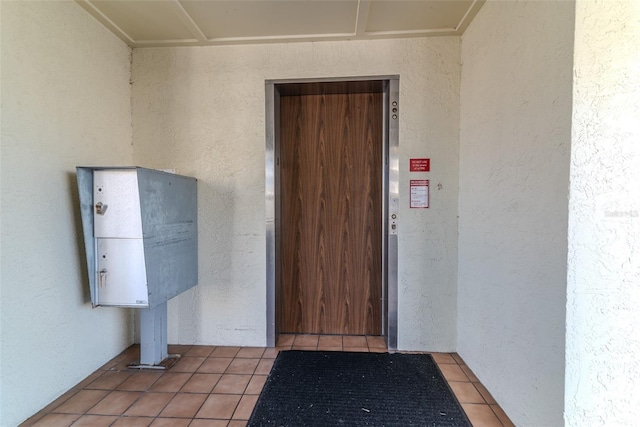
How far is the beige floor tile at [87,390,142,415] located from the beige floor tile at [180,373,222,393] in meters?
0.27

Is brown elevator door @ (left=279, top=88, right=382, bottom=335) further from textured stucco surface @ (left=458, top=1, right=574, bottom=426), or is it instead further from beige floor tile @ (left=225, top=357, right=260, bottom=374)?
textured stucco surface @ (left=458, top=1, right=574, bottom=426)

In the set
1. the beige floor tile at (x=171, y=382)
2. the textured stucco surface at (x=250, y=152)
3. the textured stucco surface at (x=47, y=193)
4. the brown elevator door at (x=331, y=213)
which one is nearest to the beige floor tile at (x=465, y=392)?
the textured stucco surface at (x=250, y=152)

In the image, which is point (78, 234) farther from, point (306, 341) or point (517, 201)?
point (517, 201)

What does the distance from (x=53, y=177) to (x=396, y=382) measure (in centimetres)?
240

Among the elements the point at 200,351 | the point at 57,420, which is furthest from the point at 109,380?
the point at 200,351

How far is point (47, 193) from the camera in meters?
1.59

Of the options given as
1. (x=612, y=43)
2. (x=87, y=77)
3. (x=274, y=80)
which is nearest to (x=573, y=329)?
(x=612, y=43)

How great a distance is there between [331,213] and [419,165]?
814mm

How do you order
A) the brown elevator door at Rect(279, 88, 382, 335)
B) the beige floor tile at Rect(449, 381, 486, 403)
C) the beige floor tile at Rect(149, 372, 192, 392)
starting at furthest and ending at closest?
the brown elevator door at Rect(279, 88, 382, 335)
the beige floor tile at Rect(149, 372, 192, 392)
the beige floor tile at Rect(449, 381, 486, 403)

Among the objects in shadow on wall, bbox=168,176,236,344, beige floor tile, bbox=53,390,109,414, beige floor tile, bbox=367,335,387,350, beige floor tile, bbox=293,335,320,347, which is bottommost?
beige floor tile, bbox=293,335,320,347

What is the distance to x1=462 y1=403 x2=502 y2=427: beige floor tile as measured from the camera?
146 cm

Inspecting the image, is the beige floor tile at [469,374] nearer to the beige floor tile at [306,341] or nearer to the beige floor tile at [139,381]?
the beige floor tile at [306,341]

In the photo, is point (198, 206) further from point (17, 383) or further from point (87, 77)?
point (17, 383)

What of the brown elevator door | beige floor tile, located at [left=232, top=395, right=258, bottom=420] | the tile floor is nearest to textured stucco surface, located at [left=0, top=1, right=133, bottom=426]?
the tile floor
